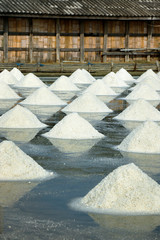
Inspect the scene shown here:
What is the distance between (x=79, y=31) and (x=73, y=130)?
64.9ft

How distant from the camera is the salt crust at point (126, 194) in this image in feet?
21.4

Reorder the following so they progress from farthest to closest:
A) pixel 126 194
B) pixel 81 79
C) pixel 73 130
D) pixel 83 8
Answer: pixel 83 8 → pixel 81 79 → pixel 73 130 → pixel 126 194

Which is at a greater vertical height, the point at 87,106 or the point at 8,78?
the point at 87,106

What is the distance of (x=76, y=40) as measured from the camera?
30594 mm

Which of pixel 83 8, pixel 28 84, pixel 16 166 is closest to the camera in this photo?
pixel 16 166

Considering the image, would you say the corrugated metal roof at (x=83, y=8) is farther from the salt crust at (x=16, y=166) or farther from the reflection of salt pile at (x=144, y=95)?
the salt crust at (x=16, y=166)

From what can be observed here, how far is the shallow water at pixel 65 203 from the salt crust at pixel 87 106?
5.01m

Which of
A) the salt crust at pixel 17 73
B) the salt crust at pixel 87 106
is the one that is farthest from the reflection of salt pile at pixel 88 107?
the salt crust at pixel 17 73

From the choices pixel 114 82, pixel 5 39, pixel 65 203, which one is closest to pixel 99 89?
pixel 114 82

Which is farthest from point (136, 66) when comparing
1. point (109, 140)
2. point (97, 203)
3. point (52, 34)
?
point (97, 203)

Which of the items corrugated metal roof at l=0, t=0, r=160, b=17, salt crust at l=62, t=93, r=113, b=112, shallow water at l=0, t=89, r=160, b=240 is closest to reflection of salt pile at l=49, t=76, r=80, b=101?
salt crust at l=62, t=93, r=113, b=112

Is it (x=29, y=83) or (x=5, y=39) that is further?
(x=5, y=39)

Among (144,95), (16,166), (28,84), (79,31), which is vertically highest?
(16,166)

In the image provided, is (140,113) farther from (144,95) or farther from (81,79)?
(81,79)
